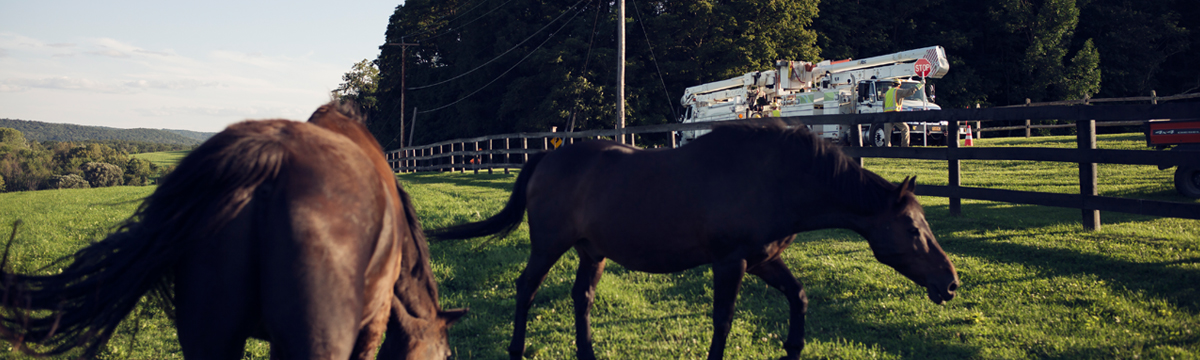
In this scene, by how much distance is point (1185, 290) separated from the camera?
4.55 m

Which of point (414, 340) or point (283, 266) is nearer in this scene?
point (283, 266)

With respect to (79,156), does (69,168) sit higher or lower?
lower

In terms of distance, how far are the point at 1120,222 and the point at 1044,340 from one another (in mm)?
4758

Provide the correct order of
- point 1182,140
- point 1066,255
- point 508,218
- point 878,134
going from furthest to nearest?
point 878,134
point 1182,140
point 1066,255
point 508,218

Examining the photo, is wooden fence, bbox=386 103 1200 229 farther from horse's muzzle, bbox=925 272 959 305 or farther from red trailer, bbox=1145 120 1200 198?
red trailer, bbox=1145 120 1200 198

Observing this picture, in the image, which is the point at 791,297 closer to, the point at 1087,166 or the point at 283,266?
the point at 283,266

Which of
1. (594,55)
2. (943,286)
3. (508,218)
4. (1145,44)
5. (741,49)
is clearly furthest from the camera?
(1145,44)

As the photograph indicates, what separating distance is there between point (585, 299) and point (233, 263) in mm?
2545

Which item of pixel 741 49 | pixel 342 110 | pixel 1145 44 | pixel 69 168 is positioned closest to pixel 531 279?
pixel 342 110

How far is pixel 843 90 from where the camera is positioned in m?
21.2

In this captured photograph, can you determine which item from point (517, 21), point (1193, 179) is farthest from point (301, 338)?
point (517, 21)

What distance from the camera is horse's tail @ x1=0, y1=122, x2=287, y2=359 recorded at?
167cm

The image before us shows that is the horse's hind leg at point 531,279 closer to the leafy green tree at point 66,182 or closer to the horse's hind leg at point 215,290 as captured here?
the horse's hind leg at point 215,290

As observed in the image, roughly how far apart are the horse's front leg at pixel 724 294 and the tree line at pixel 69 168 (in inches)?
2112
